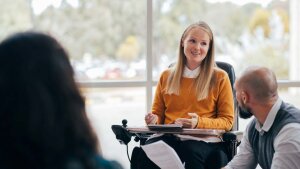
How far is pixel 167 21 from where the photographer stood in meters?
4.05

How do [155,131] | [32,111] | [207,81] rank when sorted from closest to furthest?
[32,111], [155,131], [207,81]

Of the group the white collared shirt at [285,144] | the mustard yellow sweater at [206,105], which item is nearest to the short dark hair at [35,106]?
the white collared shirt at [285,144]

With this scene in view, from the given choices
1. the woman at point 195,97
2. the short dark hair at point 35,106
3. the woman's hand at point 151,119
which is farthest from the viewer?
the woman's hand at point 151,119

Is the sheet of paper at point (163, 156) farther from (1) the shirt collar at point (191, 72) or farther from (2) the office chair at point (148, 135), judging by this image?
(1) the shirt collar at point (191, 72)

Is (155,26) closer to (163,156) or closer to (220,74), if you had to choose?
(220,74)

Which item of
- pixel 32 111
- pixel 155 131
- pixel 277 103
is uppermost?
pixel 32 111

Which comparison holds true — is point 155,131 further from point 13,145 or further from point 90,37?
point 13,145

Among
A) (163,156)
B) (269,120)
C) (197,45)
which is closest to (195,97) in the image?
(197,45)

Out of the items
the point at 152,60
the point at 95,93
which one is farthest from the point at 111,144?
the point at 152,60

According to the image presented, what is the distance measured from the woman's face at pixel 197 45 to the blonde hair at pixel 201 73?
3 centimetres

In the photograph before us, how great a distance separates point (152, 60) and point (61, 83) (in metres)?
3.00

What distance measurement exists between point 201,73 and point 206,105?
0.21 metres

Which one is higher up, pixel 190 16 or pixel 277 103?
pixel 190 16

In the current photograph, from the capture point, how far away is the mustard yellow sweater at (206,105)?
303 centimetres
